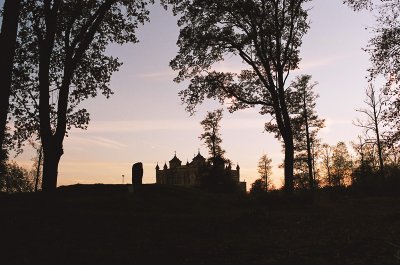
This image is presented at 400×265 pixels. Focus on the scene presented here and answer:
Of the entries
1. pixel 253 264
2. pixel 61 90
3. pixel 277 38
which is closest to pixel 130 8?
pixel 61 90

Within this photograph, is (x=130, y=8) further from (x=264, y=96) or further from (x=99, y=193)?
(x=99, y=193)

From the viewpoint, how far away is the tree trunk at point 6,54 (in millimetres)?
8781

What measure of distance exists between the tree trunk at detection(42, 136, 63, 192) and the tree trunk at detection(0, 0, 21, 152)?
16.4ft

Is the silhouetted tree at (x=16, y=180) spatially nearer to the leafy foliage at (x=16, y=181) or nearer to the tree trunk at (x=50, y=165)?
the leafy foliage at (x=16, y=181)

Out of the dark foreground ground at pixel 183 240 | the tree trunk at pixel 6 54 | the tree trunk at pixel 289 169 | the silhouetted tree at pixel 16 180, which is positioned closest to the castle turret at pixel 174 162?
the silhouetted tree at pixel 16 180

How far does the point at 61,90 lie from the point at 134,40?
5587 mm

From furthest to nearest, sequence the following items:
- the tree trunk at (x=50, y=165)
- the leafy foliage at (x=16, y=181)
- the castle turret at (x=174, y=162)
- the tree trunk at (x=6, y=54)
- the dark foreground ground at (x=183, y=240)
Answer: the castle turret at (x=174, y=162)
the leafy foliage at (x=16, y=181)
the tree trunk at (x=50, y=165)
the tree trunk at (x=6, y=54)
the dark foreground ground at (x=183, y=240)

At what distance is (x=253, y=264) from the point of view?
675 centimetres

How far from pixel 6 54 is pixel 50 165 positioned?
6050 mm

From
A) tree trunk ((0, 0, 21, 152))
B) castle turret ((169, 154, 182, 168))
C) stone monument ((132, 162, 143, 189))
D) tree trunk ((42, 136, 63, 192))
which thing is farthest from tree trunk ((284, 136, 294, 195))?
castle turret ((169, 154, 182, 168))

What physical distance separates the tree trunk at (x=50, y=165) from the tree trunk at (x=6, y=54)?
197 inches

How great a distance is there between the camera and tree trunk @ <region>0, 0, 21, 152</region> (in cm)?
878

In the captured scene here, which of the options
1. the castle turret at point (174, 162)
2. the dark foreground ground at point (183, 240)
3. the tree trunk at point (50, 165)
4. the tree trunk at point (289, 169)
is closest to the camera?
the dark foreground ground at point (183, 240)

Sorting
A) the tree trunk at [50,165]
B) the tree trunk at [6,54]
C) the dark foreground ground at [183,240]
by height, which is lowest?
the dark foreground ground at [183,240]
